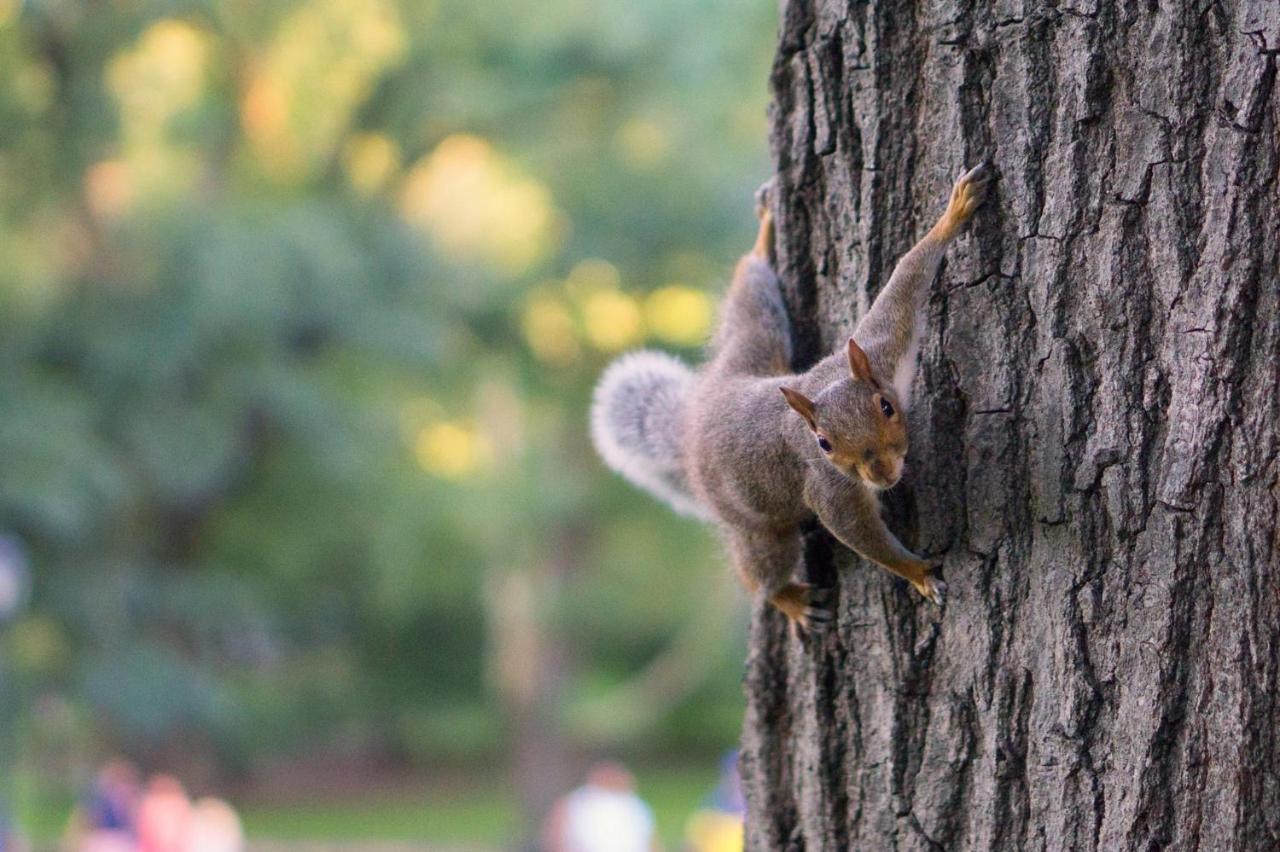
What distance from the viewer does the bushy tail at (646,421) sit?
6.90ft

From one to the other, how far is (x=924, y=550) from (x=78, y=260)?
698cm

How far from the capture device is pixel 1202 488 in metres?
1.33

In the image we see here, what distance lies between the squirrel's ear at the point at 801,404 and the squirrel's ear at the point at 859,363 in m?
0.06

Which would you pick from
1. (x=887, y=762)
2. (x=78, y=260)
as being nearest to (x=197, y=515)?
(x=78, y=260)

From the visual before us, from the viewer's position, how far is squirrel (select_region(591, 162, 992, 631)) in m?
1.54

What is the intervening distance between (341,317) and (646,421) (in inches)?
254

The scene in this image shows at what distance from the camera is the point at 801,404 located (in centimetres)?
158

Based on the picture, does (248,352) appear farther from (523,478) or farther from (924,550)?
(924,550)

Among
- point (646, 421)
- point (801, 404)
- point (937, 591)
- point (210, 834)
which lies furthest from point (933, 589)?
point (210, 834)

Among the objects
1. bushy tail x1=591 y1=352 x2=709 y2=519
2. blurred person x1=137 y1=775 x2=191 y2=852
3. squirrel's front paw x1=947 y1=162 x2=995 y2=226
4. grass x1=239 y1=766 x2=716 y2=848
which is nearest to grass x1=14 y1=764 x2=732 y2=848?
grass x1=239 y1=766 x2=716 y2=848

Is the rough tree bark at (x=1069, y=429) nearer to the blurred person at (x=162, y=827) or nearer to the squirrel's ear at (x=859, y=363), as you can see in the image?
the squirrel's ear at (x=859, y=363)

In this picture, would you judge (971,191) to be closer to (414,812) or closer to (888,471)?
(888,471)

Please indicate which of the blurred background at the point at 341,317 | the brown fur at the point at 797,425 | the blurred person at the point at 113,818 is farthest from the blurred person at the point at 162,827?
the brown fur at the point at 797,425

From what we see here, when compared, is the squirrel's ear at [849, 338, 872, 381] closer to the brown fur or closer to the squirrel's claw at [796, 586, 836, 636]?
the brown fur
